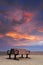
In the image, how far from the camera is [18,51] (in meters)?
29.7

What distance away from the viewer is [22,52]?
3061 centimetres

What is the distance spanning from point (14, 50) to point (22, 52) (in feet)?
4.88

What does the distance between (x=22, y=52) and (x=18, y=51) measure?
1185 millimetres

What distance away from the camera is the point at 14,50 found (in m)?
30.0

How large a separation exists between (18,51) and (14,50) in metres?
0.77
